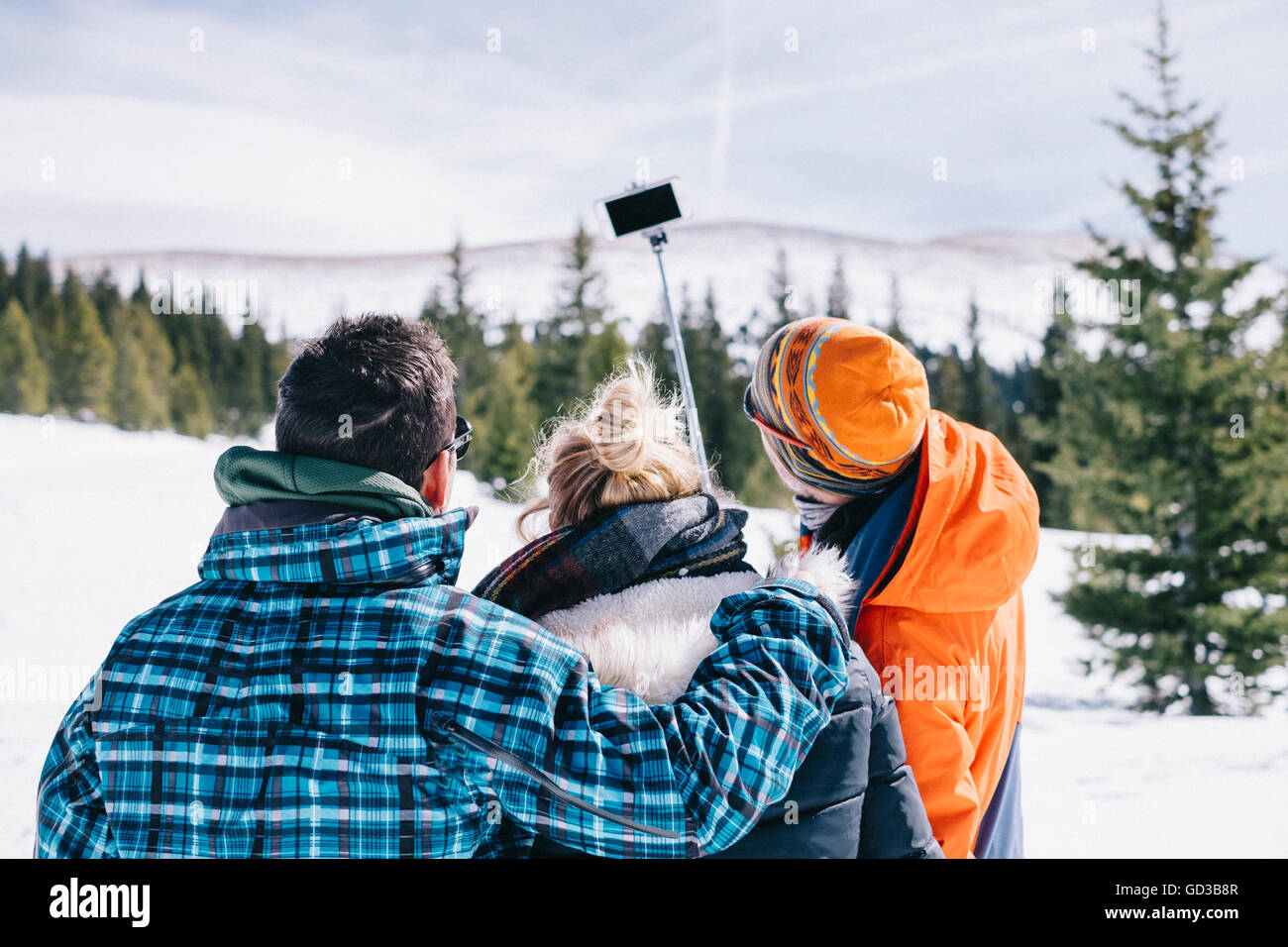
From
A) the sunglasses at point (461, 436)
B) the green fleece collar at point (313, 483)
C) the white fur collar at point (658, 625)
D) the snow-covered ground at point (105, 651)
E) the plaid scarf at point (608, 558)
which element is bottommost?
the snow-covered ground at point (105, 651)

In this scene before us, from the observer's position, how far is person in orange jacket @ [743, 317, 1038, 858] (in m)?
1.87

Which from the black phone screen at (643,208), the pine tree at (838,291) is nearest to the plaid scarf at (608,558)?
the black phone screen at (643,208)

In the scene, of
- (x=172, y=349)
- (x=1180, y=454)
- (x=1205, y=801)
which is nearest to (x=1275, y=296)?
(x=1180, y=454)

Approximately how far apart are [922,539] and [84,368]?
5186 centimetres

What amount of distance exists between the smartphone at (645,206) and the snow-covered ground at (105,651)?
1498mm

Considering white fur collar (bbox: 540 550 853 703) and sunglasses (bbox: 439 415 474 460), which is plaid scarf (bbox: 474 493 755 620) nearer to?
white fur collar (bbox: 540 550 853 703)

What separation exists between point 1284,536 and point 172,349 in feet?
176

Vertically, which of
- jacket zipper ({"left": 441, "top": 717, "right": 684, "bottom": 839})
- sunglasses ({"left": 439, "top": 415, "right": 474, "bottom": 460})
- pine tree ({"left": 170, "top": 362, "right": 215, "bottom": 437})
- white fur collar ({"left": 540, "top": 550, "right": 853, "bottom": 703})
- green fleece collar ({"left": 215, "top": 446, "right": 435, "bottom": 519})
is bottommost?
jacket zipper ({"left": 441, "top": 717, "right": 684, "bottom": 839})

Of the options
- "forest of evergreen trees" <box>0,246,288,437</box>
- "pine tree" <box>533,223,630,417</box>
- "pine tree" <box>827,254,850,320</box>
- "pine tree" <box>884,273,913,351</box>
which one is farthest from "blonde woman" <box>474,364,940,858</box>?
"forest of evergreen trees" <box>0,246,288,437</box>

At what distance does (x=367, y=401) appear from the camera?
156 cm

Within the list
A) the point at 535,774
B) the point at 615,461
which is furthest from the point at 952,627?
the point at 535,774

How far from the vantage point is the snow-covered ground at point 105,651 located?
19.2 ft

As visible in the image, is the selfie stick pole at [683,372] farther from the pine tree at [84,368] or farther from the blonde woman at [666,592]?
the pine tree at [84,368]

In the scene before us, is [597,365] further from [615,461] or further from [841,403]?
[615,461]
